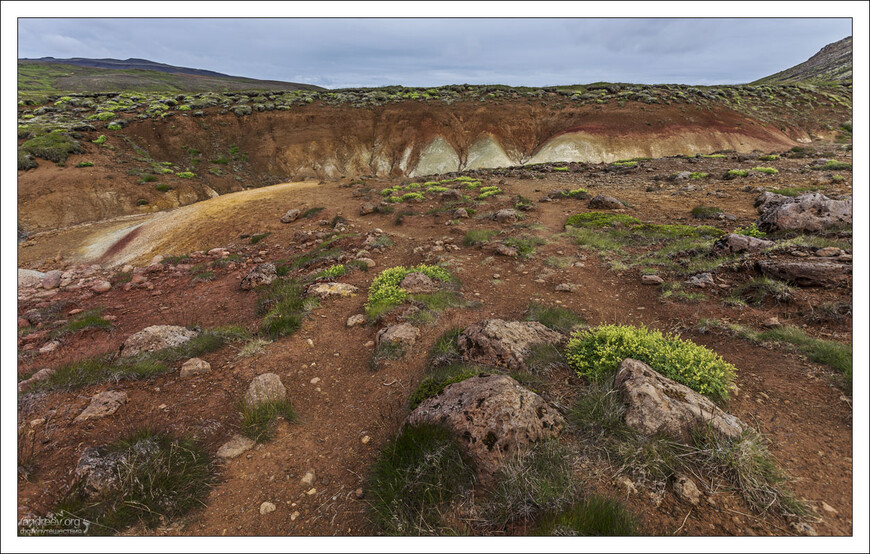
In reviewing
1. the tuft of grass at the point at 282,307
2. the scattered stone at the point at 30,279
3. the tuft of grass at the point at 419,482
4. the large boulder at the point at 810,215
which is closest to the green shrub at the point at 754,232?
the large boulder at the point at 810,215

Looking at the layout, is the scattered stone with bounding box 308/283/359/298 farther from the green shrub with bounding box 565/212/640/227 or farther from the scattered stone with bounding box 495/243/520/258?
the green shrub with bounding box 565/212/640/227

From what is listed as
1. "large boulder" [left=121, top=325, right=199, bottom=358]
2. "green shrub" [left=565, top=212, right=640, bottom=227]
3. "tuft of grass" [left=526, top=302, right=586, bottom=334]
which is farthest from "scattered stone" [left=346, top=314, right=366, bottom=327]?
"green shrub" [left=565, top=212, right=640, bottom=227]

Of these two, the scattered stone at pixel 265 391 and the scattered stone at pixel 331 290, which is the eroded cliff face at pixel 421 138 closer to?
the scattered stone at pixel 331 290

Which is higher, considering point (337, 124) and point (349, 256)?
point (337, 124)

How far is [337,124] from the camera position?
148 feet

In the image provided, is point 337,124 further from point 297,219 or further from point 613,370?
point 613,370

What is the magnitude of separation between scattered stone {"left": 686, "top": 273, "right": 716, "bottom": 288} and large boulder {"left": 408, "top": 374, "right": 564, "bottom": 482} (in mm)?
6279

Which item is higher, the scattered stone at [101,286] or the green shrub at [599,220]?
the green shrub at [599,220]

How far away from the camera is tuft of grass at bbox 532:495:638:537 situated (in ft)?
9.19

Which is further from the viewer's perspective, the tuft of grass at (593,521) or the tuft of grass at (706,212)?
the tuft of grass at (706,212)

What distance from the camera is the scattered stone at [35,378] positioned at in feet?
18.0

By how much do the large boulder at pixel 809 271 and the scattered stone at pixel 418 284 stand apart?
725 cm

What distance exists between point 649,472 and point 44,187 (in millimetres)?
35795

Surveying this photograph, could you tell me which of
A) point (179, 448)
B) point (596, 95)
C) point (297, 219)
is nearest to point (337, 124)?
point (297, 219)
